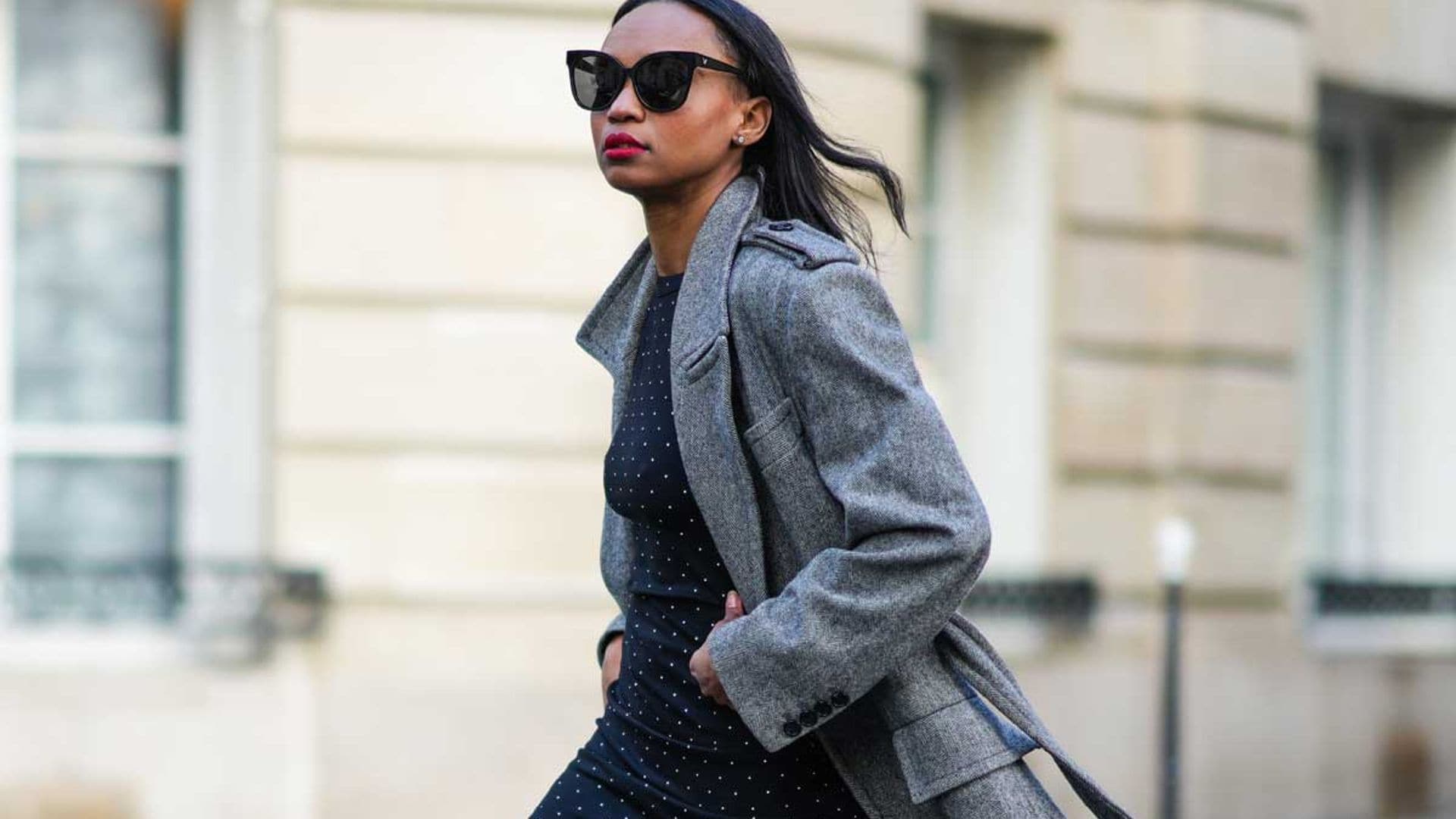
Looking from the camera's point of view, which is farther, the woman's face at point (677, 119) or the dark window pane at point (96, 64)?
the dark window pane at point (96, 64)

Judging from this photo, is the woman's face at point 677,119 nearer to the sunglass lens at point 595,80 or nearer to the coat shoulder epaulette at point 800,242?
the sunglass lens at point 595,80

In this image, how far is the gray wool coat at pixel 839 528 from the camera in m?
2.88

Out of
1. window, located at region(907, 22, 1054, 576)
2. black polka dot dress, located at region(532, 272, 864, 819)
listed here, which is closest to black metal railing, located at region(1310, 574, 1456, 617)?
window, located at region(907, 22, 1054, 576)

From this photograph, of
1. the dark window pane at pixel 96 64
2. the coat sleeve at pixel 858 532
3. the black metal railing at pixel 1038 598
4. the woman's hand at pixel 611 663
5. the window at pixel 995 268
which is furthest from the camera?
the window at pixel 995 268

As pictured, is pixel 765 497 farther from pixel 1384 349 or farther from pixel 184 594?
pixel 1384 349

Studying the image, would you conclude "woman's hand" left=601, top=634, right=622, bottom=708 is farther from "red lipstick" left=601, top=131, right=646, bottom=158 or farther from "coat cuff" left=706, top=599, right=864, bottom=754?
"red lipstick" left=601, top=131, right=646, bottom=158

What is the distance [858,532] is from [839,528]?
0.10 meters

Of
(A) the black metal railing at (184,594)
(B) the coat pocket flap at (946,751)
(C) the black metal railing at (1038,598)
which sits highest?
(B) the coat pocket flap at (946,751)

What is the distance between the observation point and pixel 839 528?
298 centimetres

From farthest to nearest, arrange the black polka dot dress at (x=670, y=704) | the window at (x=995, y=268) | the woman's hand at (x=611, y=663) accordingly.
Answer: the window at (x=995, y=268) → the woman's hand at (x=611, y=663) → the black polka dot dress at (x=670, y=704)

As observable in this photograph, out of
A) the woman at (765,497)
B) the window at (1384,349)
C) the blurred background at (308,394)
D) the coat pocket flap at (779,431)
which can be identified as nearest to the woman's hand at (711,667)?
the woman at (765,497)

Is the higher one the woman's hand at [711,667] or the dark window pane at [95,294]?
the dark window pane at [95,294]

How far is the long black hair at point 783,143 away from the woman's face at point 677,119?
0.02 m

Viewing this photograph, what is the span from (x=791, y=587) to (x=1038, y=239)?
673cm
